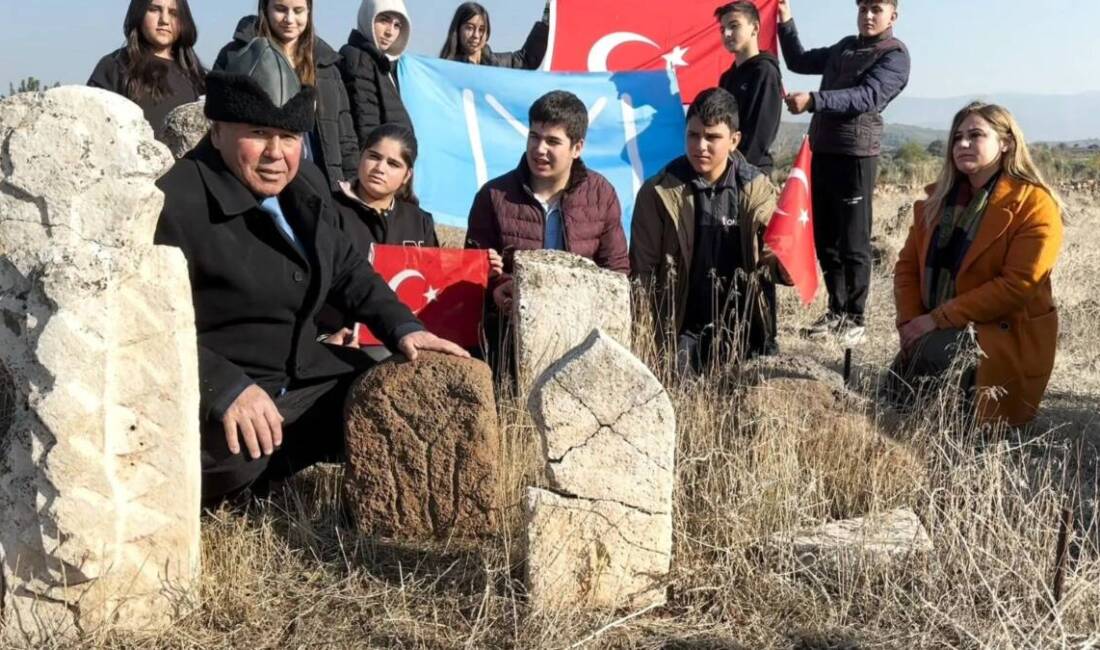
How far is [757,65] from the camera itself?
660 cm

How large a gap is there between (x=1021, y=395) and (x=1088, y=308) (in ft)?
11.3

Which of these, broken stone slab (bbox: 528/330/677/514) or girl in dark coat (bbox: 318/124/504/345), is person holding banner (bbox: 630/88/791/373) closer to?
girl in dark coat (bbox: 318/124/504/345)

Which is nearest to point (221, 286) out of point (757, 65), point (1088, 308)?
point (757, 65)

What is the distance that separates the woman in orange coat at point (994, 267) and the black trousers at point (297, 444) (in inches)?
107

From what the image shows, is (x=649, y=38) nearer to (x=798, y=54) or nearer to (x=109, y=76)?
(x=798, y=54)

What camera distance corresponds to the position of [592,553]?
302cm

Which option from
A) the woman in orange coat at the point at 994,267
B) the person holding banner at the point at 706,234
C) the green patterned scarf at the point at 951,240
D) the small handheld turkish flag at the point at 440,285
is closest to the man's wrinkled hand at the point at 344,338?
the small handheld turkish flag at the point at 440,285

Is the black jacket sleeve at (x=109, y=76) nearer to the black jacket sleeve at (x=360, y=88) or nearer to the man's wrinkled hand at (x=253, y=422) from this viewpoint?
the black jacket sleeve at (x=360, y=88)

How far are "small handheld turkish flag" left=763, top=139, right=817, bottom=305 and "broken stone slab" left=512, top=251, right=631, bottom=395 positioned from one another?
43.3 inches

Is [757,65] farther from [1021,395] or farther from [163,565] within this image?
[163,565]

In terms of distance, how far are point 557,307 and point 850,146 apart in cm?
306

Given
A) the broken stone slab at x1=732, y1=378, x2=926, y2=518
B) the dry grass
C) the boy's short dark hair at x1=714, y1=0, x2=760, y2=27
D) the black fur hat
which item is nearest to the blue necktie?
the black fur hat

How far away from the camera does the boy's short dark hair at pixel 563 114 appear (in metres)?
5.00

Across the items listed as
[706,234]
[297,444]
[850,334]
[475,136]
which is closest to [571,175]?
Answer: [706,234]
